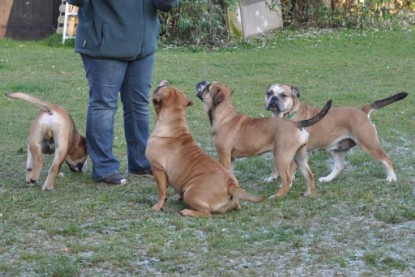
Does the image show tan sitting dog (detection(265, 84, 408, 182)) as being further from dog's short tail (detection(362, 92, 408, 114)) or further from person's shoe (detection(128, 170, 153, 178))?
person's shoe (detection(128, 170, 153, 178))

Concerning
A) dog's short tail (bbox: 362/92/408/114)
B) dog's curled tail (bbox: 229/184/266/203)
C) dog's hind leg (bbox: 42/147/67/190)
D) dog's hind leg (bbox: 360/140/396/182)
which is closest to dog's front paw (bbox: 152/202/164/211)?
dog's curled tail (bbox: 229/184/266/203)

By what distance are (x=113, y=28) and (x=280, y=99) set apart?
6.11 feet

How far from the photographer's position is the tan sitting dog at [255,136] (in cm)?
800

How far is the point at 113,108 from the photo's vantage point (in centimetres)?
856

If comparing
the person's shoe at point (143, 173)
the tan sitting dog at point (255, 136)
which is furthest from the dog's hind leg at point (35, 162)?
the tan sitting dog at point (255, 136)

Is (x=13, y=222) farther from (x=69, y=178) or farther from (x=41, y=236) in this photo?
(x=69, y=178)

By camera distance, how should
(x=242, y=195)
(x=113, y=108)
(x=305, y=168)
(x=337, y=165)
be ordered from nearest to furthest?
(x=242, y=195)
(x=305, y=168)
(x=113, y=108)
(x=337, y=165)

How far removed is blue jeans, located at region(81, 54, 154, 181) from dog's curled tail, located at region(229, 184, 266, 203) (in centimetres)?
174

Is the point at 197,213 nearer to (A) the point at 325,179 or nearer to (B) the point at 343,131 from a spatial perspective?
(A) the point at 325,179

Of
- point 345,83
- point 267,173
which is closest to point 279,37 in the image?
point 345,83

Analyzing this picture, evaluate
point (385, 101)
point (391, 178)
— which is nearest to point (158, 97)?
point (385, 101)

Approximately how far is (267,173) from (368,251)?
10.1 feet

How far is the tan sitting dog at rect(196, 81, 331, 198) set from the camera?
8.00 metres

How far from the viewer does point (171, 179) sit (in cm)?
759
